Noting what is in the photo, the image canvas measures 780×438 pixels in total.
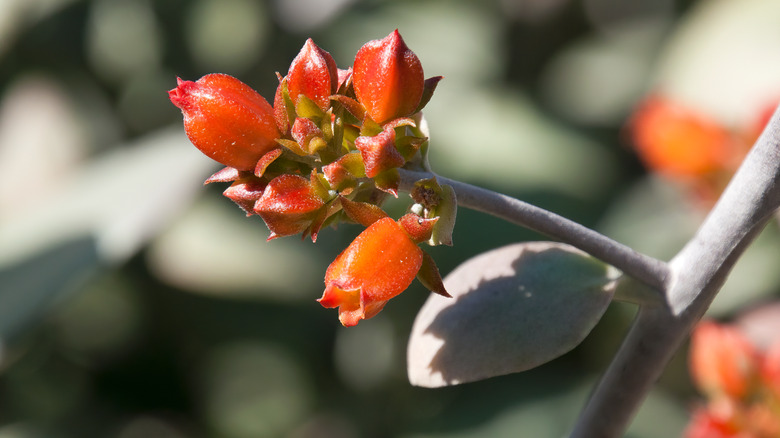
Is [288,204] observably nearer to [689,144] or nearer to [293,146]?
[293,146]

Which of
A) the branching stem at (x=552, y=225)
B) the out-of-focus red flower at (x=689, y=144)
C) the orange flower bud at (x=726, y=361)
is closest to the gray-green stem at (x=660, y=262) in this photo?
the branching stem at (x=552, y=225)

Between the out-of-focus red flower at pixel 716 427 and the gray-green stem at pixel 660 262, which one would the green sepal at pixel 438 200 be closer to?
the gray-green stem at pixel 660 262

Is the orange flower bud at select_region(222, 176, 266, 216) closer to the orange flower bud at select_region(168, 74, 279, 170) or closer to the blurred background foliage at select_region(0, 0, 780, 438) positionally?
the orange flower bud at select_region(168, 74, 279, 170)

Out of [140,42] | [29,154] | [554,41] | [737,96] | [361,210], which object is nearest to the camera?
[361,210]

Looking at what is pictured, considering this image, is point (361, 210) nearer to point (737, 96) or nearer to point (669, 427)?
point (669, 427)

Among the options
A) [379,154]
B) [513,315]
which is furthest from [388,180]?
[513,315]

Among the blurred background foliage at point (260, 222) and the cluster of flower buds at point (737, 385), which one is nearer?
the cluster of flower buds at point (737, 385)

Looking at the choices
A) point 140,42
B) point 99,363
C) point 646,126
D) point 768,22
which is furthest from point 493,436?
point 140,42
